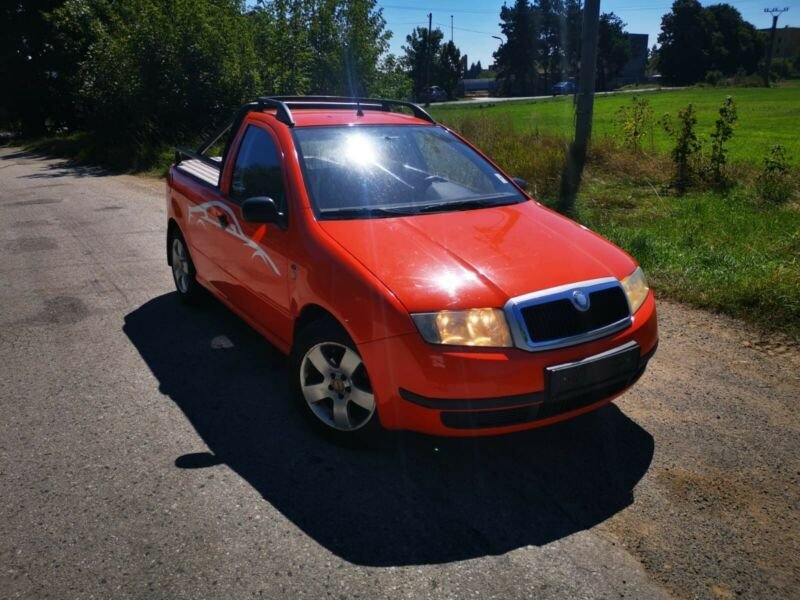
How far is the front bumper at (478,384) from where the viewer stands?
2.97 meters

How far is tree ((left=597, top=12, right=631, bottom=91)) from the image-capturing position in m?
91.8

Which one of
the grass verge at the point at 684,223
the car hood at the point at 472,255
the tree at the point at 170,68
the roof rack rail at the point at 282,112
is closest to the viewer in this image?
the car hood at the point at 472,255

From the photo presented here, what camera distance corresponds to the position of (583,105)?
1136 cm

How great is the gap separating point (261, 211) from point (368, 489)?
1.63 metres

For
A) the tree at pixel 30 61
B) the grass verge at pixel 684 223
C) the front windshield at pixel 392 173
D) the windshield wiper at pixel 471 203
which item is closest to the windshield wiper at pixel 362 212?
the front windshield at pixel 392 173

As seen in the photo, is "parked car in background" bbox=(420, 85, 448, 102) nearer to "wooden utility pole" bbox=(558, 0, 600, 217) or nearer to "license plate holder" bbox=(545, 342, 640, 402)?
"wooden utility pole" bbox=(558, 0, 600, 217)

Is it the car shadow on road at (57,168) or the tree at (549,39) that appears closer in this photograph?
the car shadow on road at (57,168)

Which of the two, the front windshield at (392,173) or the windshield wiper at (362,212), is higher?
the front windshield at (392,173)

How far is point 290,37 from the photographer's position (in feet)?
61.4

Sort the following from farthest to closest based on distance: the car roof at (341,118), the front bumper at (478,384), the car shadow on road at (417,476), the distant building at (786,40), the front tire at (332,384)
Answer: the distant building at (786,40) → the car roof at (341,118) → the front tire at (332,384) → the front bumper at (478,384) → the car shadow on road at (417,476)

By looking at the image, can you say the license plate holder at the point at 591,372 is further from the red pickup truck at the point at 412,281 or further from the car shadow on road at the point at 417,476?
the car shadow on road at the point at 417,476

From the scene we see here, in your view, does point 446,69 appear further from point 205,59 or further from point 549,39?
point 205,59

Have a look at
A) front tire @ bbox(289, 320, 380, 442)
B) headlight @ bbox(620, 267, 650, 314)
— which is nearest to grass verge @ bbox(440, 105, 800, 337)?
headlight @ bbox(620, 267, 650, 314)

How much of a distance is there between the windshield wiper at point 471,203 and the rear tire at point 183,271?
243 centimetres
